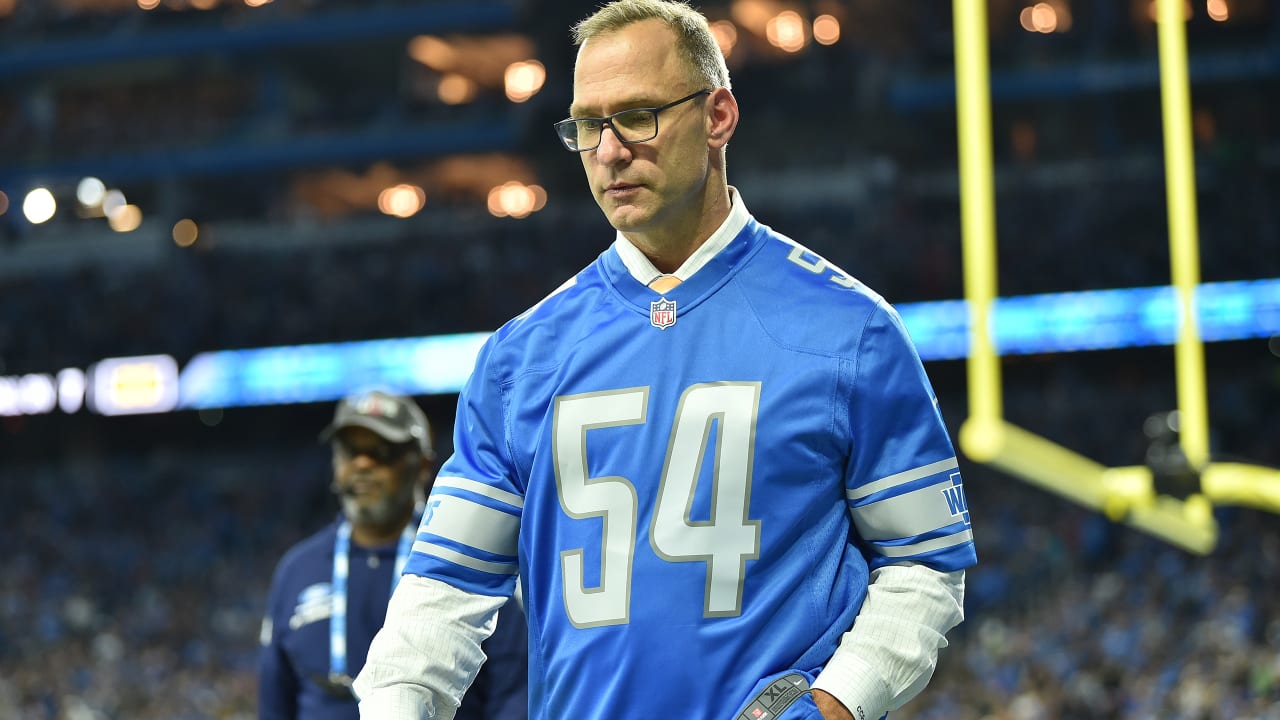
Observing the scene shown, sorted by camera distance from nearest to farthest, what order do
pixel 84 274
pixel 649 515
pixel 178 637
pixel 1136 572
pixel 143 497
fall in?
pixel 649 515, pixel 1136 572, pixel 178 637, pixel 143 497, pixel 84 274

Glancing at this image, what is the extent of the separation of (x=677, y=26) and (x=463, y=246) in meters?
25.4

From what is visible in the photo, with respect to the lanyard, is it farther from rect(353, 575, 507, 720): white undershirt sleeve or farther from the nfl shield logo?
the nfl shield logo

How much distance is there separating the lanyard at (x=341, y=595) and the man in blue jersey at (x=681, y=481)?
1.70 meters

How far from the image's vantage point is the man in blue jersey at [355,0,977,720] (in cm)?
197

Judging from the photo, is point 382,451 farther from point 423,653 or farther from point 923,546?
point 923,546

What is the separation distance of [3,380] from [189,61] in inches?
397

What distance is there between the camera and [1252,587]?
48.2 feet

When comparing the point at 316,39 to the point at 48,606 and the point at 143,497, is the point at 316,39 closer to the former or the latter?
the point at 143,497

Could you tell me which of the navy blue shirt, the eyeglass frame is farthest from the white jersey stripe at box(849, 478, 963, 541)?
the eyeglass frame

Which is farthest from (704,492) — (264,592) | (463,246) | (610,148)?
(463,246)

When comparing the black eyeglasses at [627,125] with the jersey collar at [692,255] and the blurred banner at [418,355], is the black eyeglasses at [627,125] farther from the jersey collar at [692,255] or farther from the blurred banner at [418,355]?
the blurred banner at [418,355]

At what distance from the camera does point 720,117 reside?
2.19 m

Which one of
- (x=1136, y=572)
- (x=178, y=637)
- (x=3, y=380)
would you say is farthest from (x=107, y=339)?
(x=1136, y=572)

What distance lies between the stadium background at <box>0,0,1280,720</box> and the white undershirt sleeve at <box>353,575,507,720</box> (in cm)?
829
